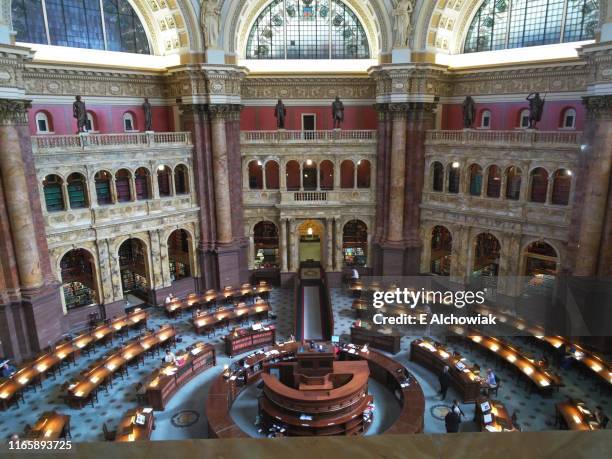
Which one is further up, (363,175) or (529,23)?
(529,23)

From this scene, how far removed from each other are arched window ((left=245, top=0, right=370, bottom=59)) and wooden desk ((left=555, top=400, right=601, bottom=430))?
22.8 meters

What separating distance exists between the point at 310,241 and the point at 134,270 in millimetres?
11767

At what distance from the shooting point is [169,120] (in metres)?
28.0

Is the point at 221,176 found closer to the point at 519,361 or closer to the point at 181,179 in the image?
the point at 181,179

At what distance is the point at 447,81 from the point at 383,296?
542 inches

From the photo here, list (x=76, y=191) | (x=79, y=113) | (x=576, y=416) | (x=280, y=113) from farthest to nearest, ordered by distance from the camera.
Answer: (x=280, y=113), (x=76, y=191), (x=79, y=113), (x=576, y=416)

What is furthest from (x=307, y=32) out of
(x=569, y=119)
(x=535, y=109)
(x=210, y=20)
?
(x=569, y=119)

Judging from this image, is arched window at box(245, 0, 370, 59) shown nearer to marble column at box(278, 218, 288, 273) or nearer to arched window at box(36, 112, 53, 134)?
marble column at box(278, 218, 288, 273)

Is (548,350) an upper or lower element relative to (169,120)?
lower

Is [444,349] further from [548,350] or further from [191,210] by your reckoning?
[191,210]

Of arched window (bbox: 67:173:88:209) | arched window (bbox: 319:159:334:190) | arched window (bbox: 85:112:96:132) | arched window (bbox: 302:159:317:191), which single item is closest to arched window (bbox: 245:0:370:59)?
arched window (bbox: 319:159:334:190)

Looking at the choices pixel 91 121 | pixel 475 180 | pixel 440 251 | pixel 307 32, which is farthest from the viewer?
pixel 440 251

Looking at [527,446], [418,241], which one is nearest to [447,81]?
[418,241]

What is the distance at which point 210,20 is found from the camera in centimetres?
2511
